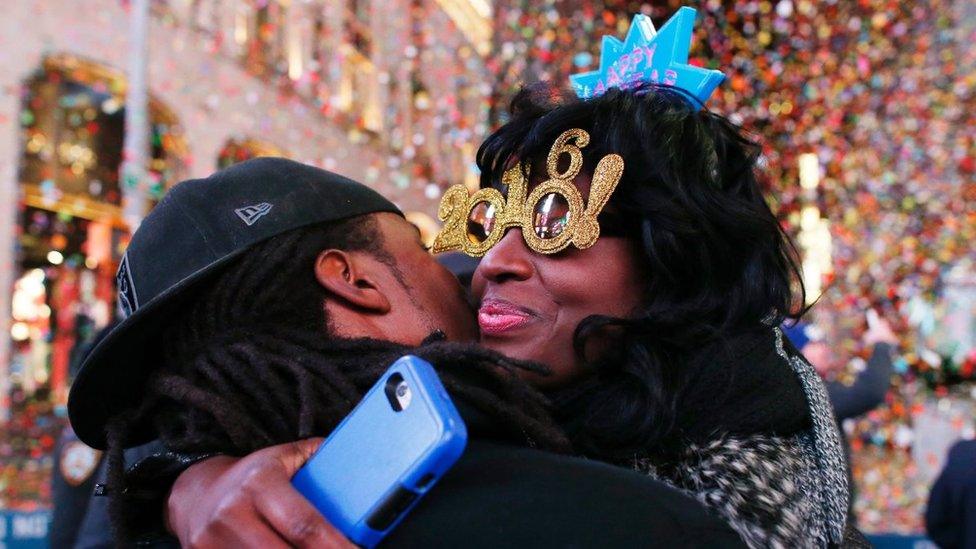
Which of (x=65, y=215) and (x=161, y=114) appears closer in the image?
(x=65, y=215)

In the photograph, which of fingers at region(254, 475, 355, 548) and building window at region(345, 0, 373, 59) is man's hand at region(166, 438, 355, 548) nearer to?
fingers at region(254, 475, 355, 548)

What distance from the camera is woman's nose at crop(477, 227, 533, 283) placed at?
1788 millimetres

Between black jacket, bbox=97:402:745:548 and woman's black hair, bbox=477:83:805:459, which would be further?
woman's black hair, bbox=477:83:805:459

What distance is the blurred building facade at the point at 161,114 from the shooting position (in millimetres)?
8680

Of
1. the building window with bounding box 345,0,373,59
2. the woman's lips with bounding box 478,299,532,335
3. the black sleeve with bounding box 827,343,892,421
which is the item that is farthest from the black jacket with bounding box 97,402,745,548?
the building window with bounding box 345,0,373,59

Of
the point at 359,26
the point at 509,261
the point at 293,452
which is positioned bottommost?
the point at 359,26

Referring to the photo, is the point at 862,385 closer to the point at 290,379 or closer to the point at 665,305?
the point at 665,305

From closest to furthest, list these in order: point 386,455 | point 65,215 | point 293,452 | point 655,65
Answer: point 386,455 → point 293,452 → point 655,65 → point 65,215

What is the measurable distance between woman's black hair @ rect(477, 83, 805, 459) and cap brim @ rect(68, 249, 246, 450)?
69 cm

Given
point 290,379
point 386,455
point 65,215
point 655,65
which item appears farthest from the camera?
point 65,215

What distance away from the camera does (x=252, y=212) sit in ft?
5.08

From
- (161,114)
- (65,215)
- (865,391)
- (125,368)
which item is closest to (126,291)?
(125,368)

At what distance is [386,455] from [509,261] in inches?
31.4

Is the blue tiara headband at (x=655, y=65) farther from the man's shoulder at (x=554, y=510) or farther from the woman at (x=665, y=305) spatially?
the man's shoulder at (x=554, y=510)
